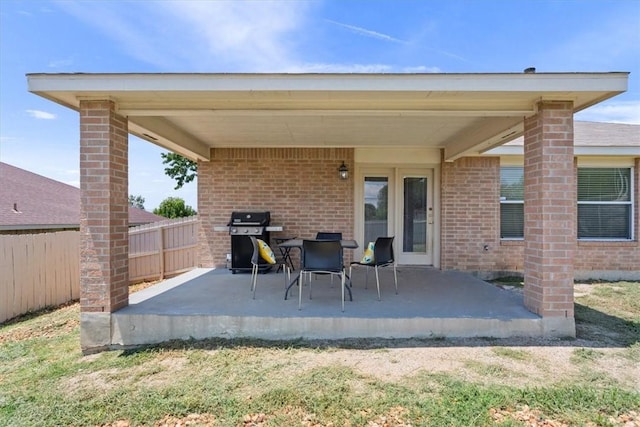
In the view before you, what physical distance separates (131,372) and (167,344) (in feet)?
1.76

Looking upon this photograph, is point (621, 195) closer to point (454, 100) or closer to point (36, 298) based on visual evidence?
point (454, 100)

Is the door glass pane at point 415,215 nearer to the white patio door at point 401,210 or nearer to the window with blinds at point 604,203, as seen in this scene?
the white patio door at point 401,210

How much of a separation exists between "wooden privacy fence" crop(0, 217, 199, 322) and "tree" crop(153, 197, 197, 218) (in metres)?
12.0

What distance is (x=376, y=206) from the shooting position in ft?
23.1

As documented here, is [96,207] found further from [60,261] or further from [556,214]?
[556,214]

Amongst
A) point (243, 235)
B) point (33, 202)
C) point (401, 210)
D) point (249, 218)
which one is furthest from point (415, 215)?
point (33, 202)

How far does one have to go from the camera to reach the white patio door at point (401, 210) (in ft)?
22.9

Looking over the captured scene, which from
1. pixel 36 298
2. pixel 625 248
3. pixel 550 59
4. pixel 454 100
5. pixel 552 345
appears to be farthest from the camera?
pixel 550 59

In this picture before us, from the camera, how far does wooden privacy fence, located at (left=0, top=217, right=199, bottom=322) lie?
5137 mm

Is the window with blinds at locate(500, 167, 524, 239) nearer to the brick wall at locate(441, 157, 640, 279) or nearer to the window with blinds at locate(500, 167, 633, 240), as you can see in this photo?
the window with blinds at locate(500, 167, 633, 240)

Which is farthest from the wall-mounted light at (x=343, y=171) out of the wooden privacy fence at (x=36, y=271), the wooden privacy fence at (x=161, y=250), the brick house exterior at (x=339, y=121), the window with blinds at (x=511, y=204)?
the wooden privacy fence at (x=36, y=271)

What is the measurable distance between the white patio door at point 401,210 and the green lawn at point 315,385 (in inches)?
135

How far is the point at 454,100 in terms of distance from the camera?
3.70 metres

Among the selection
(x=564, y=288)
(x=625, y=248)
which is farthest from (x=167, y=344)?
(x=625, y=248)
